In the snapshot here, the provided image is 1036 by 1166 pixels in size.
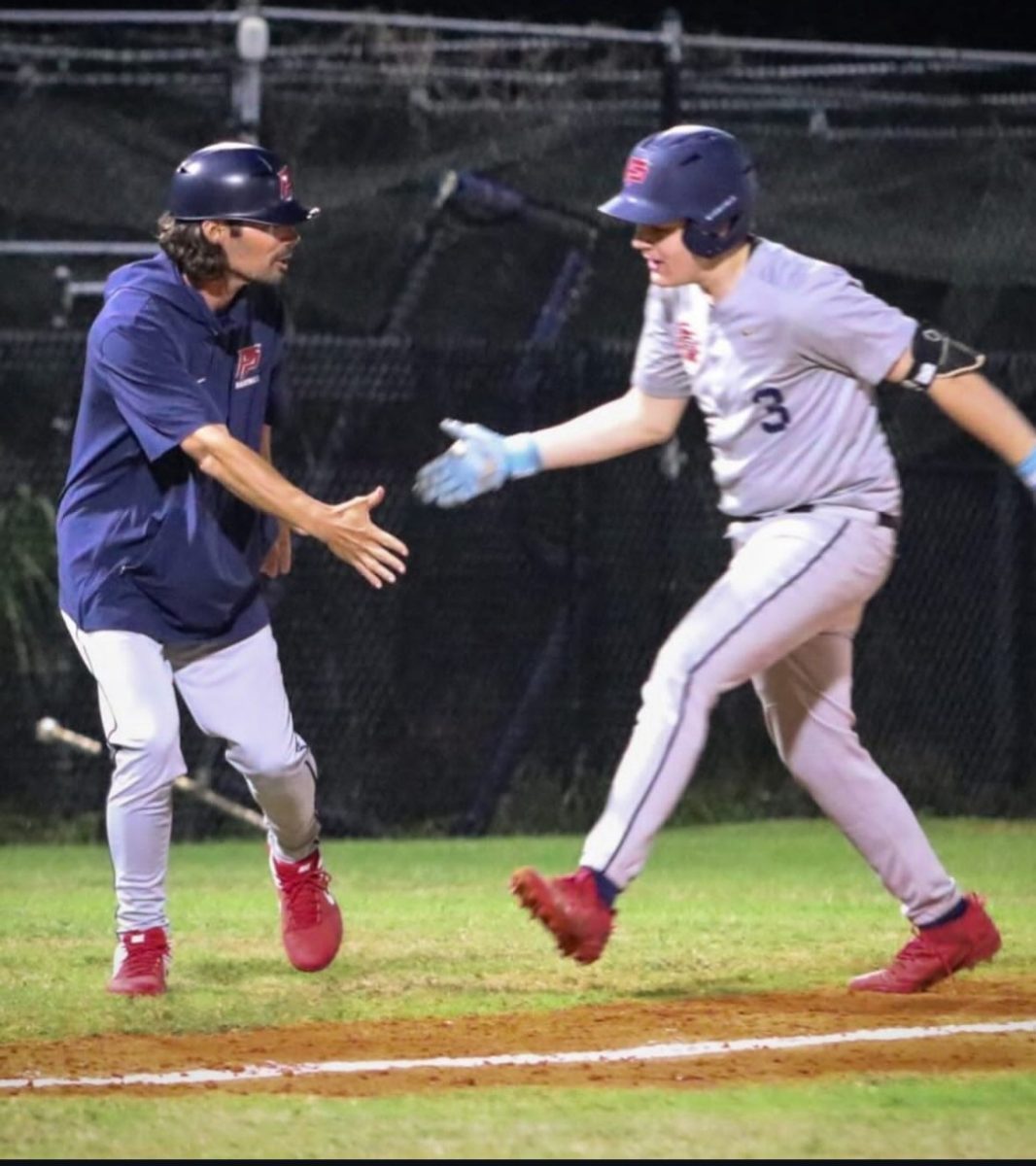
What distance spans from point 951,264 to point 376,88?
3.05 meters

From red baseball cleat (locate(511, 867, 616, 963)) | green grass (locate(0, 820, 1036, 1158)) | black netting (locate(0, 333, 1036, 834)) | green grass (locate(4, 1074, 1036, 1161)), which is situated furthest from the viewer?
black netting (locate(0, 333, 1036, 834))

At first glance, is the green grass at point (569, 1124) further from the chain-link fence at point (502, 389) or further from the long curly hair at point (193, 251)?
the chain-link fence at point (502, 389)

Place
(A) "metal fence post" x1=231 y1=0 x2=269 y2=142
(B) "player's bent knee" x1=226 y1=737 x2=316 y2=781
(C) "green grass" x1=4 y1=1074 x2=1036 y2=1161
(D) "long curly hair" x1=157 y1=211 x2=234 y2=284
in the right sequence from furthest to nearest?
(A) "metal fence post" x1=231 y1=0 x2=269 y2=142 < (B) "player's bent knee" x1=226 y1=737 x2=316 y2=781 < (D) "long curly hair" x1=157 y1=211 x2=234 y2=284 < (C) "green grass" x1=4 y1=1074 x2=1036 y2=1161

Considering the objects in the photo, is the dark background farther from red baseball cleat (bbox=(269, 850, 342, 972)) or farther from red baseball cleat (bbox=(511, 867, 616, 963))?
red baseball cleat (bbox=(511, 867, 616, 963))

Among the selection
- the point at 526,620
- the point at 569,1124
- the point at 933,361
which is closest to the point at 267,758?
the point at 933,361

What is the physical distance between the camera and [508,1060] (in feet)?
19.9

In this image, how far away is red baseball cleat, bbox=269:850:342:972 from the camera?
7.57 meters

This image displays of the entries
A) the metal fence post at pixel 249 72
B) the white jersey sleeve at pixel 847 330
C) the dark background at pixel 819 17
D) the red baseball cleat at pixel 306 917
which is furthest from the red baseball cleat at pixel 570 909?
the dark background at pixel 819 17

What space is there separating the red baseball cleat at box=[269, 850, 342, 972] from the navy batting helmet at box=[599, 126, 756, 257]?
6.99ft

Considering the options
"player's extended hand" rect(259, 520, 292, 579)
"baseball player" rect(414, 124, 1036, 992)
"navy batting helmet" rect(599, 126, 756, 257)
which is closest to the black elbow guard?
"baseball player" rect(414, 124, 1036, 992)

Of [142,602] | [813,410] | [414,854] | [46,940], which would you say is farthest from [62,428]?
[813,410]

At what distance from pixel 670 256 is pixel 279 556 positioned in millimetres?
1693

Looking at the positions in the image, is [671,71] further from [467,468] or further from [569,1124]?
Result: [569,1124]

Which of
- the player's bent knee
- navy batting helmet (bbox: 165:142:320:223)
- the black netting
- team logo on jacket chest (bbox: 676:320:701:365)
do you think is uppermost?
navy batting helmet (bbox: 165:142:320:223)
